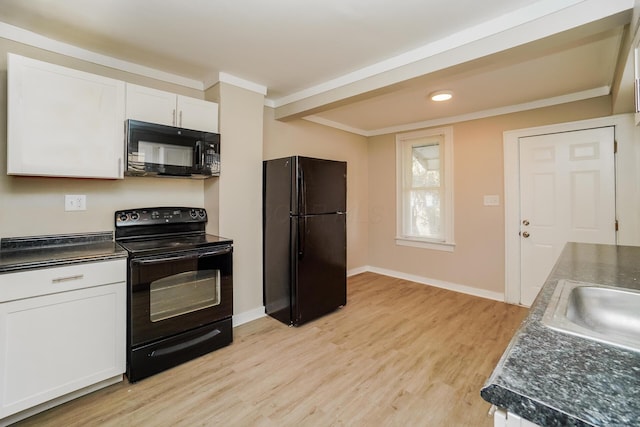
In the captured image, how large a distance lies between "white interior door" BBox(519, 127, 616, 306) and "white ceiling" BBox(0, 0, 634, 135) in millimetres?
469

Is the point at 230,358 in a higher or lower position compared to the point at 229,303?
lower

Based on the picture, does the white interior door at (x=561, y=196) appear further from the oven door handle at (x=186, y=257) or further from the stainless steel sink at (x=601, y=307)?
the oven door handle at (x=186, y=257)

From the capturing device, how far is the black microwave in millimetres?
2186

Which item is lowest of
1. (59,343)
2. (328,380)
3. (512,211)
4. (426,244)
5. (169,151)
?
(328,380)

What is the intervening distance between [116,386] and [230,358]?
0.74 metres

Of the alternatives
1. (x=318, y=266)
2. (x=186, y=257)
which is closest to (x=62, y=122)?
(x=186, y=257)

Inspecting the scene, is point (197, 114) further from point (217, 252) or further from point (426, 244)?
point (426, 244)

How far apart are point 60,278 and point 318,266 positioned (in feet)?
6.51

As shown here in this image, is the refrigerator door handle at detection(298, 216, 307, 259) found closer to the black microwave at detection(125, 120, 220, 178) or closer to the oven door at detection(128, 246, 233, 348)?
the oven door at detection(128, 246, 233, 348)

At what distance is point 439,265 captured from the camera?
4129 millimetres

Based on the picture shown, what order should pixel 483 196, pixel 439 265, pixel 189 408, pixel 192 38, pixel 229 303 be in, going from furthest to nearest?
pixel 439 265 → pixel 483 196 → pixel 229 303 → pixel 192 38 → pixel 189 408

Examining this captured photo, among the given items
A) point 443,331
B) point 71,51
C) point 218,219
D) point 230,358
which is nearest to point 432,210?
point 443,331

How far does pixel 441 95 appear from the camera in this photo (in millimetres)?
3023

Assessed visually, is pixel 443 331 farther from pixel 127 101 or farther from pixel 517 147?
pixel 127 101
